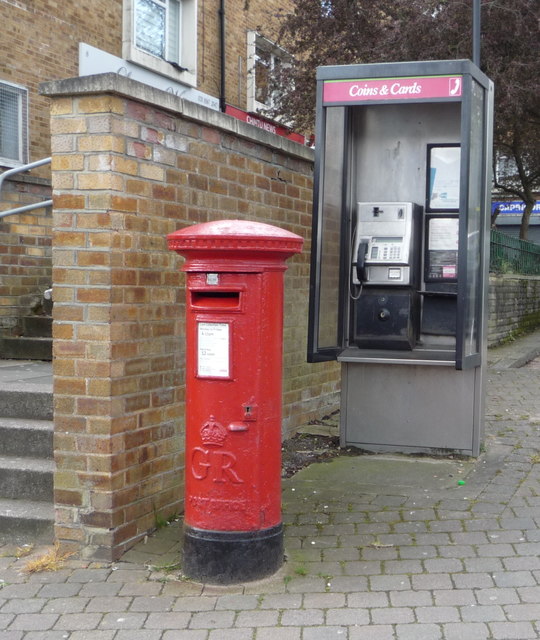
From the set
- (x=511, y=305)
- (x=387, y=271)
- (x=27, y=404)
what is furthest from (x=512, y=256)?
(x=27, y=404)

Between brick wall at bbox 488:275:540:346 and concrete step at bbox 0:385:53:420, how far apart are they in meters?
9.56

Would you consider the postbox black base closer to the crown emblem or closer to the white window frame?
the crown emblem

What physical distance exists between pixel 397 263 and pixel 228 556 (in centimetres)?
303

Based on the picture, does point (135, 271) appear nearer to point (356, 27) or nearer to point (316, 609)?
point (316, 609)

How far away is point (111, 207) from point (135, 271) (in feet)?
1.29

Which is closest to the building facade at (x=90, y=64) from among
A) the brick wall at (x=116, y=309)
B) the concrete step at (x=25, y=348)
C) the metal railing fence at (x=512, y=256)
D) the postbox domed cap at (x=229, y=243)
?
the concrete step at (x=25, y=348)

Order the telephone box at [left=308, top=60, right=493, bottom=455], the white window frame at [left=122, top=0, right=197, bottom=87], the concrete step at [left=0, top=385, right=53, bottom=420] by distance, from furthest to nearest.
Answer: the white window frame at [left=122, top=0, right=197, bottom=87] → the telephone box at [left=308, top=60, right=493, bottom=455] → the concrete step at [left=0, top=385, right=53, bottom=420]

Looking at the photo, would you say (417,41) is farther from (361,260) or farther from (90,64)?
(361,260)

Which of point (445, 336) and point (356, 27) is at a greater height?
point (356, 27)

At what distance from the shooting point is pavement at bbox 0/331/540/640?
3.58 meters

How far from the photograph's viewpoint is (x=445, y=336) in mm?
6637

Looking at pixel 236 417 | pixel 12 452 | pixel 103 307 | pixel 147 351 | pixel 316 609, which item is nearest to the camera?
pixel 316 609

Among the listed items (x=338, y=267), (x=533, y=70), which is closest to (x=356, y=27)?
(x=533, y=70)

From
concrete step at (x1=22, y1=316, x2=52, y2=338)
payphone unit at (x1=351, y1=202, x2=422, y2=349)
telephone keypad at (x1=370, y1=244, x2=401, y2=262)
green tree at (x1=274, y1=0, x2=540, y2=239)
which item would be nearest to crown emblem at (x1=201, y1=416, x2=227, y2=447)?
payphone unit at (x1=351, y1=202, x2=422, y2=349)
